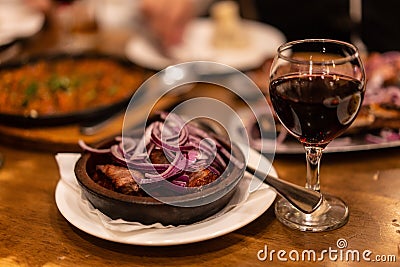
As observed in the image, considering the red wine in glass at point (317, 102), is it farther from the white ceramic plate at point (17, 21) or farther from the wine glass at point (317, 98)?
the white ceramic plate at point (17, 21)

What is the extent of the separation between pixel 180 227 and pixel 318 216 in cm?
34

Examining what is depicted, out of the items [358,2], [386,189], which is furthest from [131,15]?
[386,189]

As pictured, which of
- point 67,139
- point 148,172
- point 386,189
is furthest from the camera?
point 67,139

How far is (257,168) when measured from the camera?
1710 millimetres

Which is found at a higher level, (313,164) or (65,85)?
(313,164)

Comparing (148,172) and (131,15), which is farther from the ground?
(148,172)

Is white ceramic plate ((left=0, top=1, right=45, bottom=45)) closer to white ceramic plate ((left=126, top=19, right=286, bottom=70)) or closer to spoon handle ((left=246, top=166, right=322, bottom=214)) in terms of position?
white ceramic plate ((left=126, top=19, right=286, bottom=70))

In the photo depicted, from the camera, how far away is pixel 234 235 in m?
1.52

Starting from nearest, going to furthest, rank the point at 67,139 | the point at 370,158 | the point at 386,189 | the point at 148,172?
the point at 148,172 < the point at 386,189 < the point at 370,158 < the point at 67,139

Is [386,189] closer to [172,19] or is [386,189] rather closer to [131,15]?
[172,19]

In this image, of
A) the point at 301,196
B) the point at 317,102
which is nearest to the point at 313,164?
the point at 301,196

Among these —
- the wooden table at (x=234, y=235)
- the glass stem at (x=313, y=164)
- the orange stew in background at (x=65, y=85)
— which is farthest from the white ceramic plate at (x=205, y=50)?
the glass stem at (x=313, y=164)

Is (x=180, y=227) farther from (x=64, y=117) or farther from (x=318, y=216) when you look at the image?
(x=64, y=117)

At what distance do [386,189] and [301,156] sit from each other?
283mm
